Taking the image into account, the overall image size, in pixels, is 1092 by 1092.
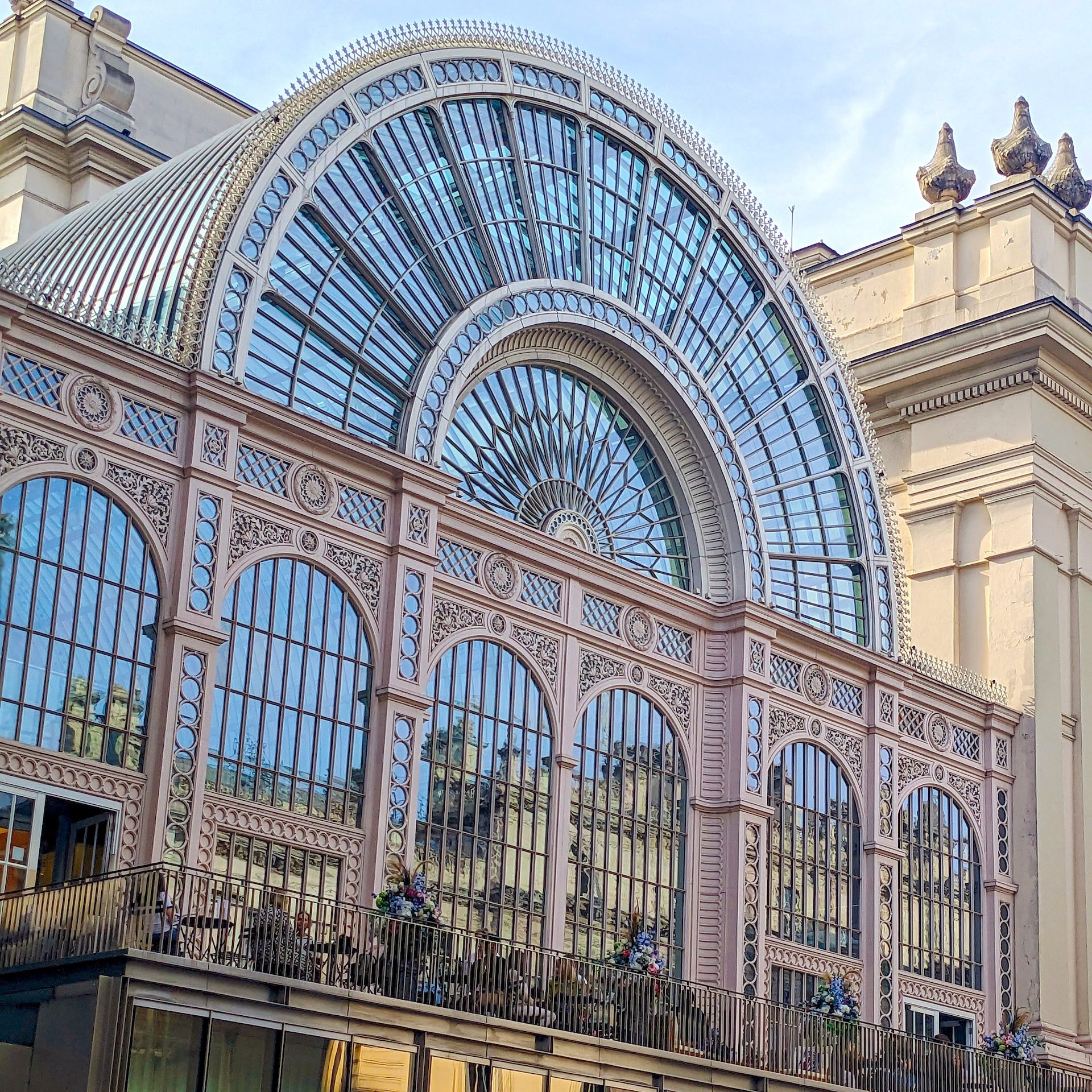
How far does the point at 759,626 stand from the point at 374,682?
872 cm

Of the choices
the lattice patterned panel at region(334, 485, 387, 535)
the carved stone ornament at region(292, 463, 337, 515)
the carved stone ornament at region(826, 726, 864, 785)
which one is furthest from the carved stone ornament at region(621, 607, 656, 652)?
the carved stone ornament at region(292, 463, 337, 515)

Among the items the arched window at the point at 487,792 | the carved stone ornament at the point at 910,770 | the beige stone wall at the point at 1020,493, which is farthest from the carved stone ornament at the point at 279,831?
the beige stone wall at the point at 1020,493

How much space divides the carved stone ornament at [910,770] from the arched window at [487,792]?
9.31m

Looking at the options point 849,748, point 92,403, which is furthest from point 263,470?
point 849,748

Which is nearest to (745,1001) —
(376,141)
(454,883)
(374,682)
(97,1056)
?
(454,883)

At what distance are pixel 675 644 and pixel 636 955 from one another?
7.04m

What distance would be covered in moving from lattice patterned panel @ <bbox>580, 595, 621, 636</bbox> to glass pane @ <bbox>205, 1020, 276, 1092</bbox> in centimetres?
1169

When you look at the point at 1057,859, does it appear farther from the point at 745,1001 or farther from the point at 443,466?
the point at 443,466

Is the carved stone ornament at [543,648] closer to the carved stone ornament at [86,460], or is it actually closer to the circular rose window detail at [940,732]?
the carved stone ornament at [86,460]

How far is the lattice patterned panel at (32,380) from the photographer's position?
23875mm

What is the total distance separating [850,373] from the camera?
3816 centimetres

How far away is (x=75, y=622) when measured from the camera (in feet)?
78.8

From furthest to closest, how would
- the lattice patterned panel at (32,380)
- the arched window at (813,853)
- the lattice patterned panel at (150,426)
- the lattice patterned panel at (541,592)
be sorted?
the arched window at (813,853) → the lattice patterned panel at (541,592) → the lattice patterned panel at (150,426) → the lattice patterned panel at (32,380)

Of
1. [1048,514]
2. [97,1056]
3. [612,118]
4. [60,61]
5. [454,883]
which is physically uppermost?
[60,61]
